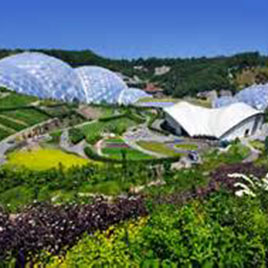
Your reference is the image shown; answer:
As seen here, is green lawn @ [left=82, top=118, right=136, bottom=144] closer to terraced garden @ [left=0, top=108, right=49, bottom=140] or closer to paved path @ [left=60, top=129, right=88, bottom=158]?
paved path @ [left=60, top=129, right=88, bottom=158]

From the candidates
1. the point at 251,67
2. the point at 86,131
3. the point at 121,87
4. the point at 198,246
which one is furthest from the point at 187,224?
the point at 251,67

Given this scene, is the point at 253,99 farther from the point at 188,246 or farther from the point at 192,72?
the point at 188,246

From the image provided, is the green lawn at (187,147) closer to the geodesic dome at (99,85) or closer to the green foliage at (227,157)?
the green foliage at (227,157)

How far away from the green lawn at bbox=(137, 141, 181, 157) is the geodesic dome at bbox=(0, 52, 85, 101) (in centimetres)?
3276

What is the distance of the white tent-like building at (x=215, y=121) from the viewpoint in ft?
194

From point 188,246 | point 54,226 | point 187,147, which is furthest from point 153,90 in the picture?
point 188,246

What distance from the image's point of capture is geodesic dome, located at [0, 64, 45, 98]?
7556cm

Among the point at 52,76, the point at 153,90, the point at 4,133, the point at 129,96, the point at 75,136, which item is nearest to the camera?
the point at 75,136

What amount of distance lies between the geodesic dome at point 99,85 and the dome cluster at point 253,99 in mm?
20011

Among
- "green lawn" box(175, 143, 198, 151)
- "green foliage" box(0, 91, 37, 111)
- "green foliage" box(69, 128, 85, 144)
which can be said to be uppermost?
"green lawn" box(175, 143, 198, 151)

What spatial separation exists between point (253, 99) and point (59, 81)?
33853mm

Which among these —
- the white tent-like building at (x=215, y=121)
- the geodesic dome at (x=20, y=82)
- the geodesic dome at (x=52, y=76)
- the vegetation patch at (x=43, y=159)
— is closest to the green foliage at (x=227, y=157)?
the vegetation patch at (x=43, y=159)

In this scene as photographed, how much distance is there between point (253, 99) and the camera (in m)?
82.2

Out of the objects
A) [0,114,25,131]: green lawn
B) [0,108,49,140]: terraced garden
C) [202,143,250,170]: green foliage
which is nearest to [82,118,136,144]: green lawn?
[0,108,49,140]: terraced garden
